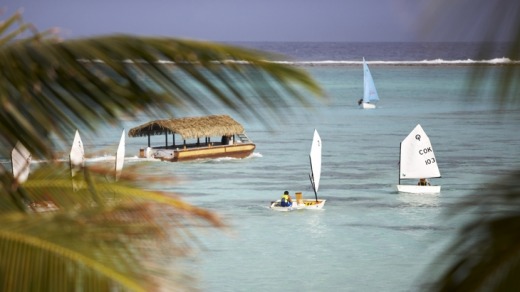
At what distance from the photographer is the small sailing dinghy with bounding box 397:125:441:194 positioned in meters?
33.1

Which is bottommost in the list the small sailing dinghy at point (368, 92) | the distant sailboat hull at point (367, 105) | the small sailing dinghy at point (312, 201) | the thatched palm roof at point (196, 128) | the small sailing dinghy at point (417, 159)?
the small sailing dinghy at point (312, 201)

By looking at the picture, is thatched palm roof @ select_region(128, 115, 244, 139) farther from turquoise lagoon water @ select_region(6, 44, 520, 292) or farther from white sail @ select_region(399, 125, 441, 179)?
white sail @ select_region(399, 125, 441, 179)

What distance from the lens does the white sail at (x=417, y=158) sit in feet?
109

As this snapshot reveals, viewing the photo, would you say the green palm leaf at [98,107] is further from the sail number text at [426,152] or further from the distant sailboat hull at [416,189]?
the sail number text at [426,152]

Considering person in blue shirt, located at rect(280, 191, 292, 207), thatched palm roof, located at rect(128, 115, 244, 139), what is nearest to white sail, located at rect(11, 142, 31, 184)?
person in blue shirt, located at rect(280, 191, 292, 207)

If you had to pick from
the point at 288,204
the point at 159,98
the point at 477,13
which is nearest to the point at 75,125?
the point at 159,98

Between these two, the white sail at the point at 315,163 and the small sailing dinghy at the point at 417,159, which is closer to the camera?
the white sail at the point at 315,163

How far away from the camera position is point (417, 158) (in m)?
33.8

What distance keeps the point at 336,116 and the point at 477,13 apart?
203 ft

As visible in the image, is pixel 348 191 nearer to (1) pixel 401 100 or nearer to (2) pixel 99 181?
(2) pixel 99 181

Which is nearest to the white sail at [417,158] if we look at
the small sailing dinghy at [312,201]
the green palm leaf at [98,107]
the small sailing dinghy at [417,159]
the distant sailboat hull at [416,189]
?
the small sailing dinghy at [417,159]

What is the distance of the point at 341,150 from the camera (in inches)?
1676

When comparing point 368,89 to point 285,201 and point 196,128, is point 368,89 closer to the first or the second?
point 196,128

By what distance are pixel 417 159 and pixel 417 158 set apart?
0.23ft
